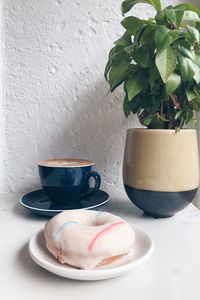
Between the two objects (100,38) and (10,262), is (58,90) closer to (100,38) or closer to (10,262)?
(100,38)

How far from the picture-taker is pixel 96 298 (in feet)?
1.00

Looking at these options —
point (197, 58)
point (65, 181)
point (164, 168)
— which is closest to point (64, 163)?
point (65, 181)

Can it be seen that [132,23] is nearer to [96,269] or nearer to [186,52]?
[186,52]

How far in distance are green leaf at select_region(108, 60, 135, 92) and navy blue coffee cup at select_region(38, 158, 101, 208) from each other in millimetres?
162

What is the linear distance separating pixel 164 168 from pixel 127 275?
199 mm

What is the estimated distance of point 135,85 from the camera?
48cm

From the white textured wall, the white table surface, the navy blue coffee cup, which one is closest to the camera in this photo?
the white table surface

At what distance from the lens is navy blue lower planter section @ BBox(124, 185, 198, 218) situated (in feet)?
1.62

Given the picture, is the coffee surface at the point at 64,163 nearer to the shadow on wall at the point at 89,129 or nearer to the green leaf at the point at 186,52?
the shadow on wall at the point at 89,129

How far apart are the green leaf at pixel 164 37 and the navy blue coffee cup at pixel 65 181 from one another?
0.25 m

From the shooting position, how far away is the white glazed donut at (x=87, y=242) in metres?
0.33

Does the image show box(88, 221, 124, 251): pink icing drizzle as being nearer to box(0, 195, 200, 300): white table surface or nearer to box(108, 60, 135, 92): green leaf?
box(0, 195, 200, 300): white table surface

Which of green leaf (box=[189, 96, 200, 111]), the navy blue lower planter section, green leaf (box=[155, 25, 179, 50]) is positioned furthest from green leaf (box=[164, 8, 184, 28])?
the navy blue lower planter section

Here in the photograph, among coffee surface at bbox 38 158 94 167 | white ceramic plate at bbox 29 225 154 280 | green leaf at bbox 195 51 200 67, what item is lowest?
white ceramic plate at bbox 29 225 154 280
